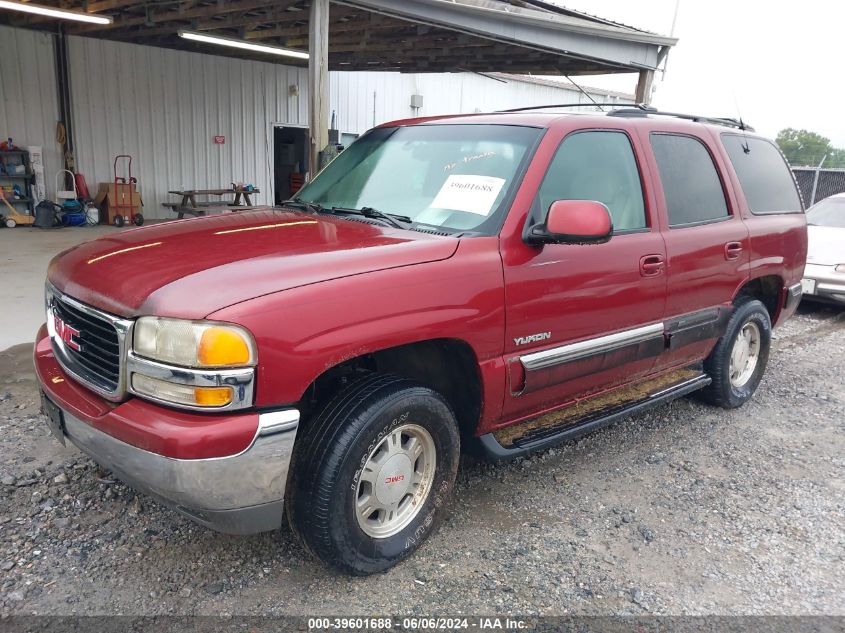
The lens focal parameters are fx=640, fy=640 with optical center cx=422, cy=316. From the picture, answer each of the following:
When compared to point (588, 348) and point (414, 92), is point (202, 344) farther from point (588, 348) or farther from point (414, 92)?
point (414, 92)

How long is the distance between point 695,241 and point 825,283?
17.3 feet

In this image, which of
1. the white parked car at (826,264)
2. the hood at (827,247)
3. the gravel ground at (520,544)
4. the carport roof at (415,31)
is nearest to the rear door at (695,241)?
the gravel ground at (520,544)

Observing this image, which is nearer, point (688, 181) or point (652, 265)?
point (652, 265)

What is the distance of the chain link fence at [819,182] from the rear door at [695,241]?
1314 centimetres

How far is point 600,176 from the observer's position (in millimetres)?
3465

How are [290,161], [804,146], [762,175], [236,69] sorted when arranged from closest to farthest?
[762,175] → [236,69] → [290,161] → [804,146]

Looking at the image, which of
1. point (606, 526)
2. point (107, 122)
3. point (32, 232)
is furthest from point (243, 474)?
point (107, 122)

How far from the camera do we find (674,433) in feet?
14.2

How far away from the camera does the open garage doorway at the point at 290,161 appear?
1672 centimetres

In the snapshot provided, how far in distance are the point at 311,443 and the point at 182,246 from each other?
99 centimetres

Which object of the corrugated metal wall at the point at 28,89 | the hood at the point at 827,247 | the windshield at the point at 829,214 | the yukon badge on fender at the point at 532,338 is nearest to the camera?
the yukon badge on fender at the point at 532,338

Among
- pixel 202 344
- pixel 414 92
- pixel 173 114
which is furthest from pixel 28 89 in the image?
pixel 202 344

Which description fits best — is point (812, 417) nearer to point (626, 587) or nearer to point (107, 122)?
point (626, 587)

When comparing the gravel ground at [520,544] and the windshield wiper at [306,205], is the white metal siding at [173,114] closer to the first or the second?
the gravel ground at [520,544]
